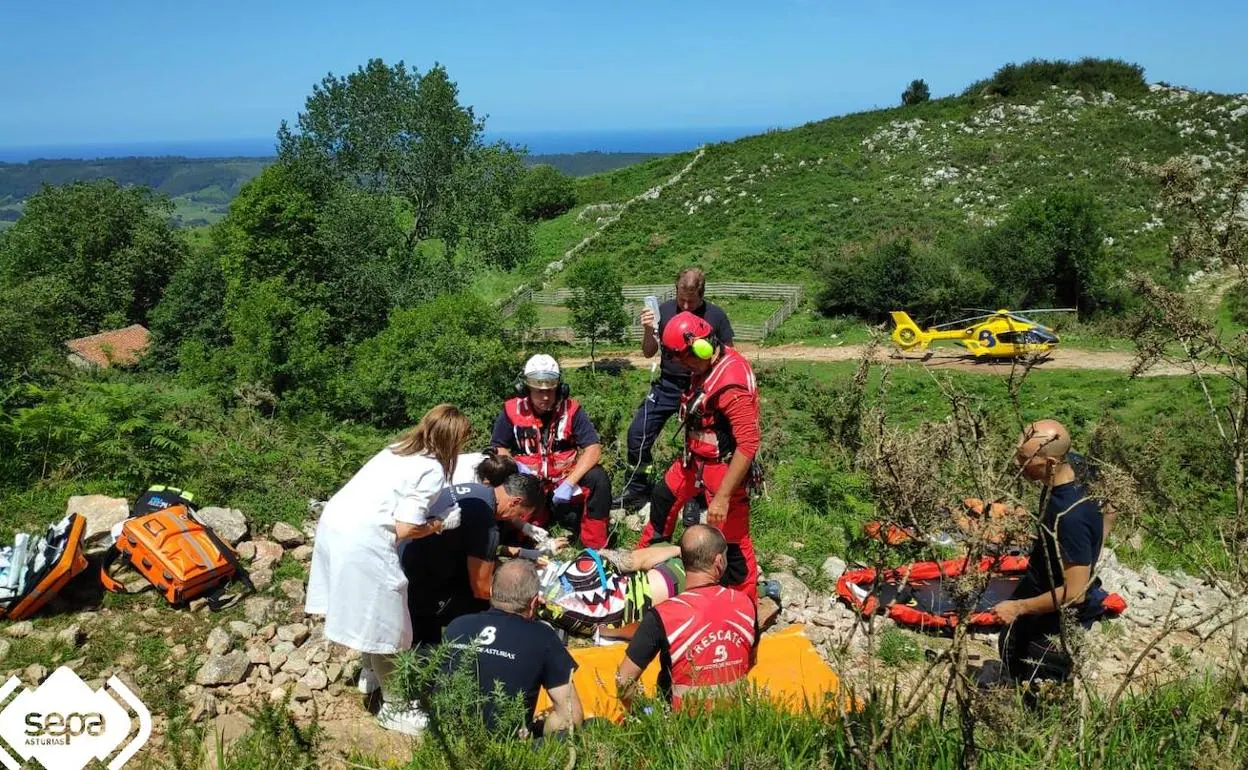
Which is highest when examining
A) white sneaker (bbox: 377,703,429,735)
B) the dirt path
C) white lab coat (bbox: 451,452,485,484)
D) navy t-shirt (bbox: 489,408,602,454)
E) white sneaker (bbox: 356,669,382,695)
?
navy t-shirt (bbox: 489,408,602,454)

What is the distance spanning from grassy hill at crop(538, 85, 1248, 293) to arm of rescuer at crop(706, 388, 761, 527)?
27.8 m

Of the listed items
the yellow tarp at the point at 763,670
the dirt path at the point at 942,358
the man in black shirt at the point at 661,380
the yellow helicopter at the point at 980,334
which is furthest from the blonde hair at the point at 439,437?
the yellow helicopter at the point at 980,334

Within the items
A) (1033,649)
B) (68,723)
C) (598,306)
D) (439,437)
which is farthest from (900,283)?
(68,723)

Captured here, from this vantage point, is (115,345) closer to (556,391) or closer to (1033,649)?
(556,391)

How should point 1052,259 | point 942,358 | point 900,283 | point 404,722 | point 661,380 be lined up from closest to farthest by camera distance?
1. point 404,722
2. point 661,380
3. point 942,358
4. point 1052,259
5. point 900,283

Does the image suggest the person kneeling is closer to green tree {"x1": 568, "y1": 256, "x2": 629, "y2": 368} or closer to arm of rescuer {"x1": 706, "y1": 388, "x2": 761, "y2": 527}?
arm of rescuer {"x1": 706, "y1": 388, "x2": 761, "y2": 527}

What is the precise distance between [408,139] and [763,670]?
2774cm

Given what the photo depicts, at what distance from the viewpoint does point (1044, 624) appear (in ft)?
13.8

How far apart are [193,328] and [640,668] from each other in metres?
32.9

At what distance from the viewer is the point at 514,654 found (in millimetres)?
3594

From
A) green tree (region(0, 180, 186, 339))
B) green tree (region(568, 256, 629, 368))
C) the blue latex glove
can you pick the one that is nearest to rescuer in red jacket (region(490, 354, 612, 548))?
the blue latex glove

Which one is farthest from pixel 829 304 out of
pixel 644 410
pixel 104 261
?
pixel 104 261

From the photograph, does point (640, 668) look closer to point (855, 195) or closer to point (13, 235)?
point (855, 195)

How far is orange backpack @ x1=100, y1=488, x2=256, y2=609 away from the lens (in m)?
5.43
